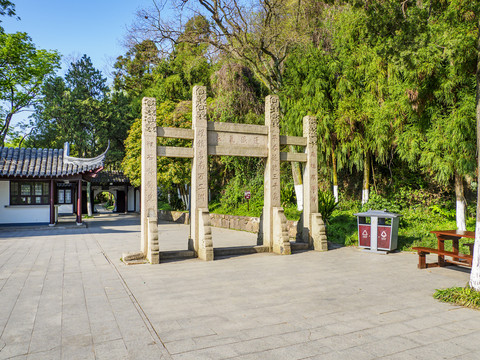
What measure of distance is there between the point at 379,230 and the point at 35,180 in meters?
16.2

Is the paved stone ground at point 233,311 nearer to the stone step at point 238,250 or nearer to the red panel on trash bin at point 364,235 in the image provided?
the stone step at point 238,250

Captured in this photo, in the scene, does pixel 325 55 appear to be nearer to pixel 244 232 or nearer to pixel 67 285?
pixel 244 232

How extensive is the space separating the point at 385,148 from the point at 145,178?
322 inches

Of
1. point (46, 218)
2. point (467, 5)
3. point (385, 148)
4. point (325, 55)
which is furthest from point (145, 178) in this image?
point (46, 218)

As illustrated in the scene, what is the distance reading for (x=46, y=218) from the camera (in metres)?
17.8

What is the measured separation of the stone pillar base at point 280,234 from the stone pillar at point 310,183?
1024mm

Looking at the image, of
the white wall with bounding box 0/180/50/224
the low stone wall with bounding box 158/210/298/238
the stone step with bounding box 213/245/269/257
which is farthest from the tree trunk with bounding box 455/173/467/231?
the white wall with bounding box 0/180/50/224

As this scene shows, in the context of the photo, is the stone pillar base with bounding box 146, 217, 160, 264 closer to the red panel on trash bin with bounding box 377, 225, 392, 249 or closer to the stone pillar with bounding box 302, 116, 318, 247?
the stone pillar with bounding box 302, 116, 318, 247

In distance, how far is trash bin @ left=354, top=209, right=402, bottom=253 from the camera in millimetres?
8617

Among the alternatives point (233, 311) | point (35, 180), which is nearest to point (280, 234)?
point (233, 311)

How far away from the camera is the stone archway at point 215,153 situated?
7.73m

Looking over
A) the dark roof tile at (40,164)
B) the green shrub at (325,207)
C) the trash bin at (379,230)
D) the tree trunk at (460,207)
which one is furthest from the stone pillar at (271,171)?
the dark roof tile at (40,164)

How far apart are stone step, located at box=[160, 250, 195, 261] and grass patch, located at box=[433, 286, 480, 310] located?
502 cm

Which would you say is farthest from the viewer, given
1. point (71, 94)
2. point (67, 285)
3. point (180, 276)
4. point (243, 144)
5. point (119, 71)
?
point (119, 71)
